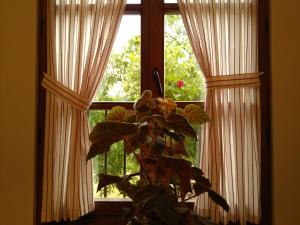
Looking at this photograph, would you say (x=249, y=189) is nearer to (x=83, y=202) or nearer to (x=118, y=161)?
(x=118, y=161)

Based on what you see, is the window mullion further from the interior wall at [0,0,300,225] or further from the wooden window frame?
the interior wall at [0,0,300,225]

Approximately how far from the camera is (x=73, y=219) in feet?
7.05

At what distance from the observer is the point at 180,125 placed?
1.67 meters

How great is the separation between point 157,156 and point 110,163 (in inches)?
29.0

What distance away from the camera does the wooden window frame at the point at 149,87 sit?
2.25m

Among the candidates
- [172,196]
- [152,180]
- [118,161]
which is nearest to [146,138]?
[152,180]

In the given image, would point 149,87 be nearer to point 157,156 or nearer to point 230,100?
point 230,100
